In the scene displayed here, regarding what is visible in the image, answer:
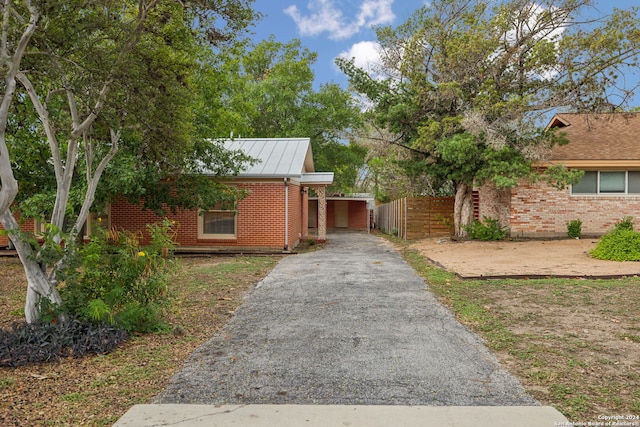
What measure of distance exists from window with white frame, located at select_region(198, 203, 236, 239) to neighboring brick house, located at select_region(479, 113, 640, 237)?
9930mm

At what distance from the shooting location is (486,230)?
17.0 meters

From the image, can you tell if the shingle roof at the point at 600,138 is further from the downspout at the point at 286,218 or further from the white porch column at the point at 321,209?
the downspout at the point at 286,218

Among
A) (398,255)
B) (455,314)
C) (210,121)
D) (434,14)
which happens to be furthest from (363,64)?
(455,314)

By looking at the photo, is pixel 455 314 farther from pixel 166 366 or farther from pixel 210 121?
pixel 210 121

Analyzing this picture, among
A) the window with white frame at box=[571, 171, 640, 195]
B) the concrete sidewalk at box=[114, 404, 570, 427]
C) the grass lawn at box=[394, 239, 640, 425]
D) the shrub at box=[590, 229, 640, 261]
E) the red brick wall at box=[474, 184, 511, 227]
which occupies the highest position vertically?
the window with white frame at box=[571, 171, 640, 195]

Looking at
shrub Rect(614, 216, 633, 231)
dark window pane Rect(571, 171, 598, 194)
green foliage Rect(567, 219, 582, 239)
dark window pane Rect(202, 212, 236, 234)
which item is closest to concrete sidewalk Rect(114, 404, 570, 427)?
shrub Rect(614, 216, 633, 231)

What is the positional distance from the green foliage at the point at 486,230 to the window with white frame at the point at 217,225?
8611 millimetres

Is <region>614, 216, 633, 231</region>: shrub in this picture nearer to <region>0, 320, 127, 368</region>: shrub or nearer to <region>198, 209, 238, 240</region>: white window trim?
<region>198, 209, 238, 240</region>: white window trim

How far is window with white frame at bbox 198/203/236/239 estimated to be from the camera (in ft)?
50.5

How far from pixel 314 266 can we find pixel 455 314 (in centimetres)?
543

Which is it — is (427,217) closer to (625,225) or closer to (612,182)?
(612,182)

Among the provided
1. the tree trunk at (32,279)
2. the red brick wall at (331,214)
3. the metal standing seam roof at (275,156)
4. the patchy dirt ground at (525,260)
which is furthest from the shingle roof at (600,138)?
the red brick wall at (331,214)

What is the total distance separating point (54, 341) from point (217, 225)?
10.8m

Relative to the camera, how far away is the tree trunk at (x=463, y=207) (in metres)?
18.3
